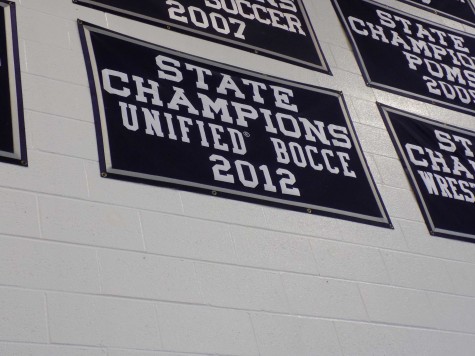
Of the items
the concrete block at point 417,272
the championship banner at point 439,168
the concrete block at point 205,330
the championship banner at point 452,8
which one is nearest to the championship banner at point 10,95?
the concrete block at point 205,330

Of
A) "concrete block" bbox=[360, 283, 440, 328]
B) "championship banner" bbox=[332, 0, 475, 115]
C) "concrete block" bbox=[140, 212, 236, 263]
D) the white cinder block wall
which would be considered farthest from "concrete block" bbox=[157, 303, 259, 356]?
"championship banner" bbox=[332, 0, 475, 115]

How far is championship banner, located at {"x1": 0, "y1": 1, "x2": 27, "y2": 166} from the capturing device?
1929 millimetres

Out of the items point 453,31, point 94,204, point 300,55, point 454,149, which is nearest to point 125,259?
point 94,204

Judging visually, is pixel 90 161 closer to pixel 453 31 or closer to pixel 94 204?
pixel 94 204

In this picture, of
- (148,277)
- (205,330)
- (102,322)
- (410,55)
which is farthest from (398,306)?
(410,55)

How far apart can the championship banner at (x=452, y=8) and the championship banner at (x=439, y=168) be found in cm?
86

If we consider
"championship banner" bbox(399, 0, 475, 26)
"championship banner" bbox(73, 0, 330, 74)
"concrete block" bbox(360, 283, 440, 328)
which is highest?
"championship banner" bbox(399, 0, 475, 26)

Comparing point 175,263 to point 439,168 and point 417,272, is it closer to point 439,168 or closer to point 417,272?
point 417,272

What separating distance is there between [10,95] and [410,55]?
6.26 feet

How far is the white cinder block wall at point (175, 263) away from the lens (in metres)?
1.78

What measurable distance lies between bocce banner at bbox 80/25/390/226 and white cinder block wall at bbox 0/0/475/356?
0.16 ft

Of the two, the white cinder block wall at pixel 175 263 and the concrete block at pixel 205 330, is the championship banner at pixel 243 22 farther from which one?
the concrete block at pixel 205 330

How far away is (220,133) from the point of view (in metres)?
2.34

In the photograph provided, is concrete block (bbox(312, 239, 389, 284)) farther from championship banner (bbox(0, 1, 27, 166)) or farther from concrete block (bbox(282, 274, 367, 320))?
championship banner (bbox(0, 1, 27, 166))
